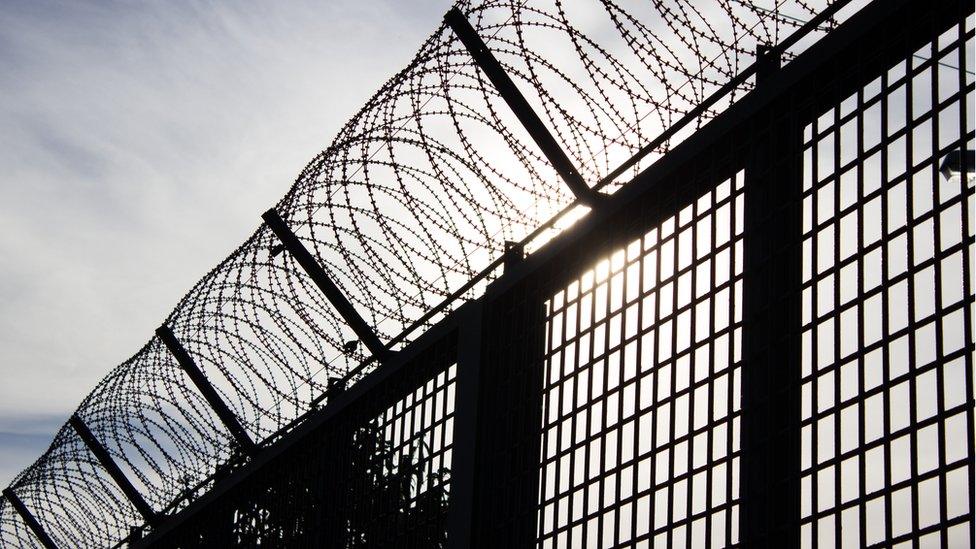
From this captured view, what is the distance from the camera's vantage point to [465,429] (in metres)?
7.71

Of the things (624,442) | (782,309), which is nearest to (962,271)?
(782,309)

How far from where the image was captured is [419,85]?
24.2 feet

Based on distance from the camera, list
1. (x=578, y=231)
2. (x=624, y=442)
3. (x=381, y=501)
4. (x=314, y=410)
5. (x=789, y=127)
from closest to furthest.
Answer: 1. (x=789, y=127)
2. (x=624, y=442)
3. (x=578, y=231)
4. (x=381, y=501)
5. (x=314, y=410)

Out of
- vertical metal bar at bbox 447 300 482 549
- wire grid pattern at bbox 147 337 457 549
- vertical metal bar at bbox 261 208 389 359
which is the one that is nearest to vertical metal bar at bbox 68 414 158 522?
wire grid pattern at bbox 147 337 457 549

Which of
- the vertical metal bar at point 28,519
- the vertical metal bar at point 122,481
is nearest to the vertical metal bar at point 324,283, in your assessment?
the vertical metal bar at point 122,481

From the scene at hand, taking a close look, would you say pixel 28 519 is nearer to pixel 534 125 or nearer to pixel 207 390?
pixel 207 390

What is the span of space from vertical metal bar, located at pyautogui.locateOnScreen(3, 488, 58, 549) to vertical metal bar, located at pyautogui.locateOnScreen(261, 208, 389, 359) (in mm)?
7922

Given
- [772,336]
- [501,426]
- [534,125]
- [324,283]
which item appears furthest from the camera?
[324,283]

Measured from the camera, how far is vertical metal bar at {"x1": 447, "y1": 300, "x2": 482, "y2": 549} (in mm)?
7453

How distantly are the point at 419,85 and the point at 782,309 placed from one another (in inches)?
114

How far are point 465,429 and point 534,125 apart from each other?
1990mm

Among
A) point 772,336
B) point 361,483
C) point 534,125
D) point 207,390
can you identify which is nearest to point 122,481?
point 207,390

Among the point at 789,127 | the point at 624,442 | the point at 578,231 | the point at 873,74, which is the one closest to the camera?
the point at 873,74

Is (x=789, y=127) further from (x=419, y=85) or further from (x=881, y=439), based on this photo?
(x=419, y=85)
